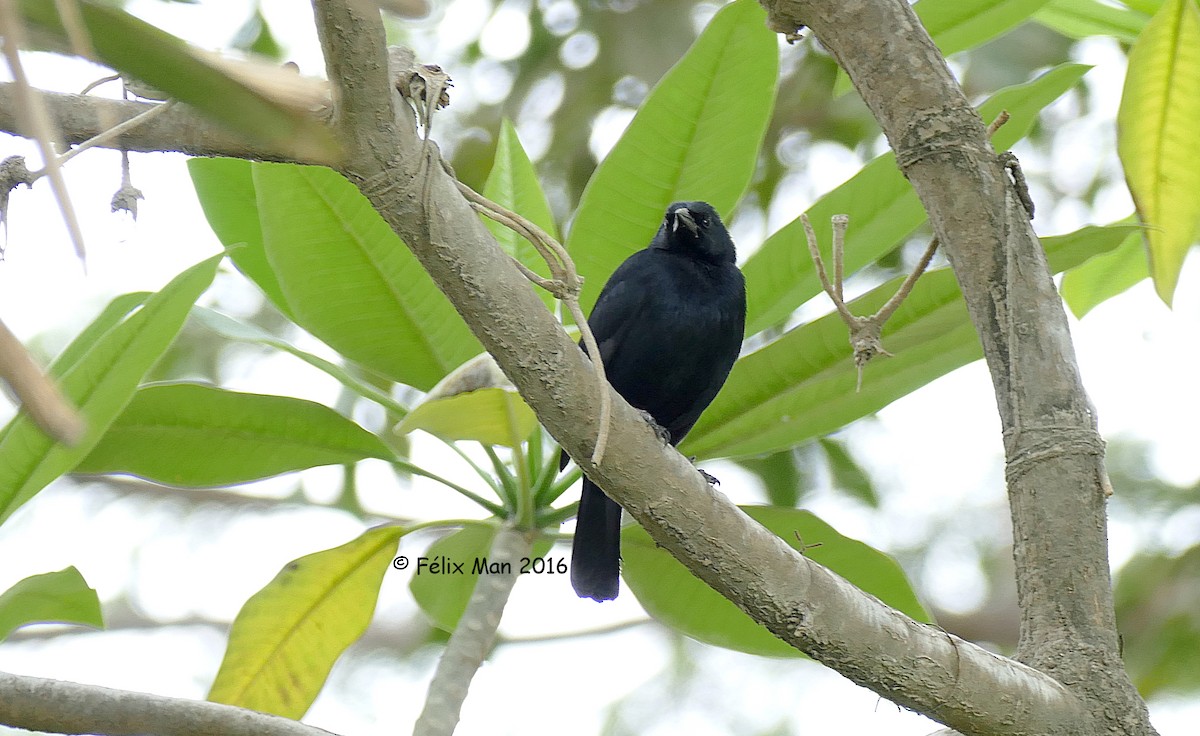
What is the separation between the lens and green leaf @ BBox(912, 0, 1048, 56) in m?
2.49

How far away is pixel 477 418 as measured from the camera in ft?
6.53

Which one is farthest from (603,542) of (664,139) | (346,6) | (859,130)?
(859,130)

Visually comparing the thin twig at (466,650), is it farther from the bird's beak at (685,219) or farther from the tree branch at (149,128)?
the bird's beak at (685,219)

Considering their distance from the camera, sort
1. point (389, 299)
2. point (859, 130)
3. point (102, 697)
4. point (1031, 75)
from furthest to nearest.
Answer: point (859, 130) → point (1031, 75) → point (389, 299) → point (102, 697)

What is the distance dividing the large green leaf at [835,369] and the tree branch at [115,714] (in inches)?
47.6

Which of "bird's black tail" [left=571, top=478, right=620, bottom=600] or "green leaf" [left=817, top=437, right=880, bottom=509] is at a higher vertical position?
"green leaf" [left=817, top=437, right=880, bottom=509]

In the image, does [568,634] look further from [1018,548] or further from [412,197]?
[412,197]

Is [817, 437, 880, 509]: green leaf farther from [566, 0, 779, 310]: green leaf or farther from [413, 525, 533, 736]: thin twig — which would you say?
[413, 525, 533, 736]: thin twig

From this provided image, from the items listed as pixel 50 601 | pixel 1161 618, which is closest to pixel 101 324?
pixel 50 601

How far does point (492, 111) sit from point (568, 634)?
2.22 metres

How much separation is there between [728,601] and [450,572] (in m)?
0.62

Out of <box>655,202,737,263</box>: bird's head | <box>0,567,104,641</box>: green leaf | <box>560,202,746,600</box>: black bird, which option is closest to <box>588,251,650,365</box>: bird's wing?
<box>560,202,746,600</box>: black bird

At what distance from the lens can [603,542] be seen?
8.50 ft

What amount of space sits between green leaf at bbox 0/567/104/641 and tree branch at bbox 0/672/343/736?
1.56 ft
